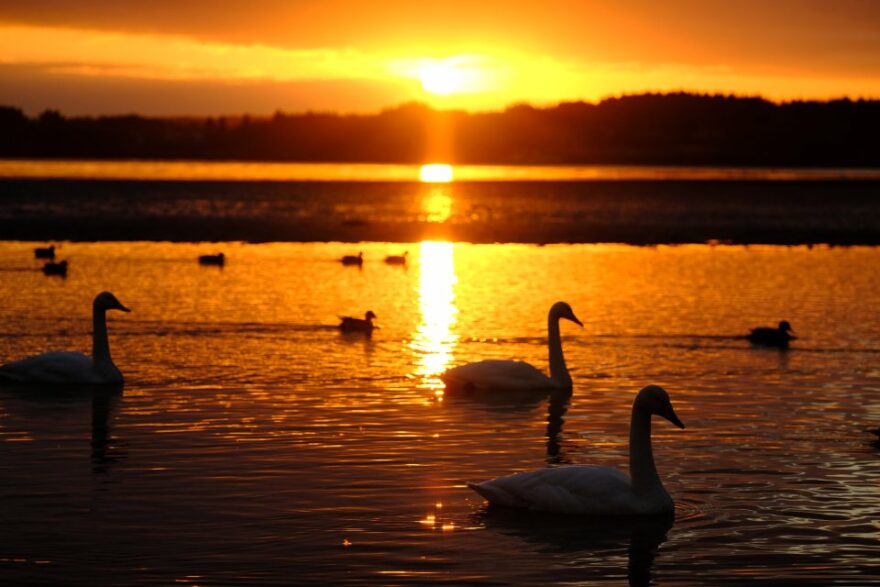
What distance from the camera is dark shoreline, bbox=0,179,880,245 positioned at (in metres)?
48.8

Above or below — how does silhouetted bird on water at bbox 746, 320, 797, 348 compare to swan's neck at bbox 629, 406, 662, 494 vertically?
above

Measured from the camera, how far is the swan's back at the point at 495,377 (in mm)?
17344

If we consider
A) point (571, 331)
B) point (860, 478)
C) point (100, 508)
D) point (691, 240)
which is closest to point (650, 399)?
point (860, 478)

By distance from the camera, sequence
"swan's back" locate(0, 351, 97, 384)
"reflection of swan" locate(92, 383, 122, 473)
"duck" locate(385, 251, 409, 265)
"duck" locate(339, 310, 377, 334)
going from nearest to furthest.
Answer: "reflection of swan" locate(92, 383, 122, 473) < "swan's back" locate(0, 351, 97, 384) < "duck" locate(339, 310, 377, 334) < "duck" locate(385, 251, 409, 265)

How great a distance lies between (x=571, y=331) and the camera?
23.7 m

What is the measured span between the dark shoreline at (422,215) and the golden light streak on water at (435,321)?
35.3 feet

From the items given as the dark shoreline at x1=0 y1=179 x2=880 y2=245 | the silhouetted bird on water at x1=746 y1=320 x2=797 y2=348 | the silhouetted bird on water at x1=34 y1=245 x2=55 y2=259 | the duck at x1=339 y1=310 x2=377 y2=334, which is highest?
the dark shoreline at x1=0 y1=179 x2=880 y2=245

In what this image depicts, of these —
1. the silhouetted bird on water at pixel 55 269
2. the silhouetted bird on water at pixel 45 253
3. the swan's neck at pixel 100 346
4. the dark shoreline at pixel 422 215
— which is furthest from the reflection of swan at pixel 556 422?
the dark shoreline at pixel 422 215

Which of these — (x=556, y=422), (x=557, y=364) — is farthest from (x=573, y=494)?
(x=557, y=364)

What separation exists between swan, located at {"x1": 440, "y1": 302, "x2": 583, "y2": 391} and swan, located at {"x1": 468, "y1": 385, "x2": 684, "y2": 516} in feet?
19.3

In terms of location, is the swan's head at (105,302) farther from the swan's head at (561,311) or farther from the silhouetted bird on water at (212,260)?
the silhouetted bird on water at (212,260)

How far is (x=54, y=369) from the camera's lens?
1753cm

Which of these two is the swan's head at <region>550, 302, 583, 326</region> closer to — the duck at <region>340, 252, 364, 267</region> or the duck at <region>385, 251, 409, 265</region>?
the duck at <region>340, 252, 364, 267</region>

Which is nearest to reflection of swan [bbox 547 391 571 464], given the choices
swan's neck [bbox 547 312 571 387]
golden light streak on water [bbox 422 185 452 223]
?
swan's neck [bbox 547 312 571 387]
